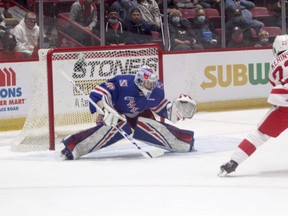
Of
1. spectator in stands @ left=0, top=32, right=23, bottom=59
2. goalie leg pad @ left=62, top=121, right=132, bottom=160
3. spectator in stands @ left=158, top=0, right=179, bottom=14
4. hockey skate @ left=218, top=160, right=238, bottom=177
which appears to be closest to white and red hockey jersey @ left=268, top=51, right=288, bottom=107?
hockey skate @ left=218, top=160, right=238, bottom=177

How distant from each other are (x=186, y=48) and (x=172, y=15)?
38cm

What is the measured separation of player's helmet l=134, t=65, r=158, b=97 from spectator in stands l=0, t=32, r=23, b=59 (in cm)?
239

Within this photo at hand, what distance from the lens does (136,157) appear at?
6648 mm

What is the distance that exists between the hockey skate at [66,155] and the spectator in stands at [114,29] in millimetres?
2777

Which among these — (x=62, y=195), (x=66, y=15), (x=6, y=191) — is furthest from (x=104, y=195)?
(x=66, y=15)

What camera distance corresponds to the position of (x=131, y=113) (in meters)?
6.61

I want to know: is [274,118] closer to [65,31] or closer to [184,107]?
[184,107]

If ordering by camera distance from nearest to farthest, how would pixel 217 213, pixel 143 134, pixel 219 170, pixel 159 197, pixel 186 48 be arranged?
1. pixel 217 213
2. pixel 159 197
3. pixel 219 170
4. pixel 143 134
5. pixel 186 48

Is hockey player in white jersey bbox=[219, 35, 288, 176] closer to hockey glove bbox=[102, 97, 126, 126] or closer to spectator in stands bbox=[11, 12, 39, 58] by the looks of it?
hockey glove bbox=[102, 97, 126, 126]

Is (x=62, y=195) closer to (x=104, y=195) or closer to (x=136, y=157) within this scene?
(x=104, y=195)

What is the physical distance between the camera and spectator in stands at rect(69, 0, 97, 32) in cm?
901

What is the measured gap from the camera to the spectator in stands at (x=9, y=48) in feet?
28.0

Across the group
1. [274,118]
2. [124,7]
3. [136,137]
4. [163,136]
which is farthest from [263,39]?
[274,118]

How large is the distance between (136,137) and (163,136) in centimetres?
19
